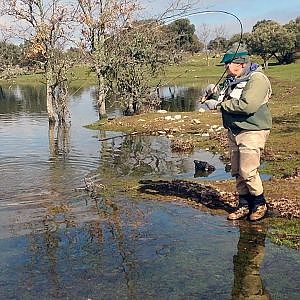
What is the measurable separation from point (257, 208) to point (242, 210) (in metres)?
0.24

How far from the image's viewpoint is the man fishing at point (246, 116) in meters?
7.16

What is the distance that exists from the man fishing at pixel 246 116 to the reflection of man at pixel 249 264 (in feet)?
1.85

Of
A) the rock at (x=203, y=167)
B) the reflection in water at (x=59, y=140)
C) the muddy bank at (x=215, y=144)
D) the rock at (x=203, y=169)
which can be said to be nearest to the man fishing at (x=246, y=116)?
the muddy bank at (x=215, y=144)

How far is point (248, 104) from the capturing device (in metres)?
7.09

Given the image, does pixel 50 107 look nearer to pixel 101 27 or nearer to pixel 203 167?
pixel 101 27

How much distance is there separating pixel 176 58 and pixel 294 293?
30.3 m

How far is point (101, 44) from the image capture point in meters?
28.7

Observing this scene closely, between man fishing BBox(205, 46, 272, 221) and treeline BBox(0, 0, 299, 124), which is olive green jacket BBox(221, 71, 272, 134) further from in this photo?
treeline BBox(0, 0, 299, 124)

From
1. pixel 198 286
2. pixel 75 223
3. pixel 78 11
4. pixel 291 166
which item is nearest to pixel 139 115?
pixel 78 11

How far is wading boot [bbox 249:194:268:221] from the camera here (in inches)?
299

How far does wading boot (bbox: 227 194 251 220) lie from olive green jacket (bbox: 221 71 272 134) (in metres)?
1.00

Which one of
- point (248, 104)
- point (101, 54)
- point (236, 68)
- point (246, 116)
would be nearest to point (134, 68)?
point (101, 54)

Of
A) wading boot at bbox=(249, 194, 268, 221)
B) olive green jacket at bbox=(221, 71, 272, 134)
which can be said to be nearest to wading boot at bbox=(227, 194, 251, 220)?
wading boot at bbox=(249, 194, 268, 221)

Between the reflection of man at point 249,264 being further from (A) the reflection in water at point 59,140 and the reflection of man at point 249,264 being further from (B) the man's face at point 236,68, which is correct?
(A) the reflection in water at point 59,140
